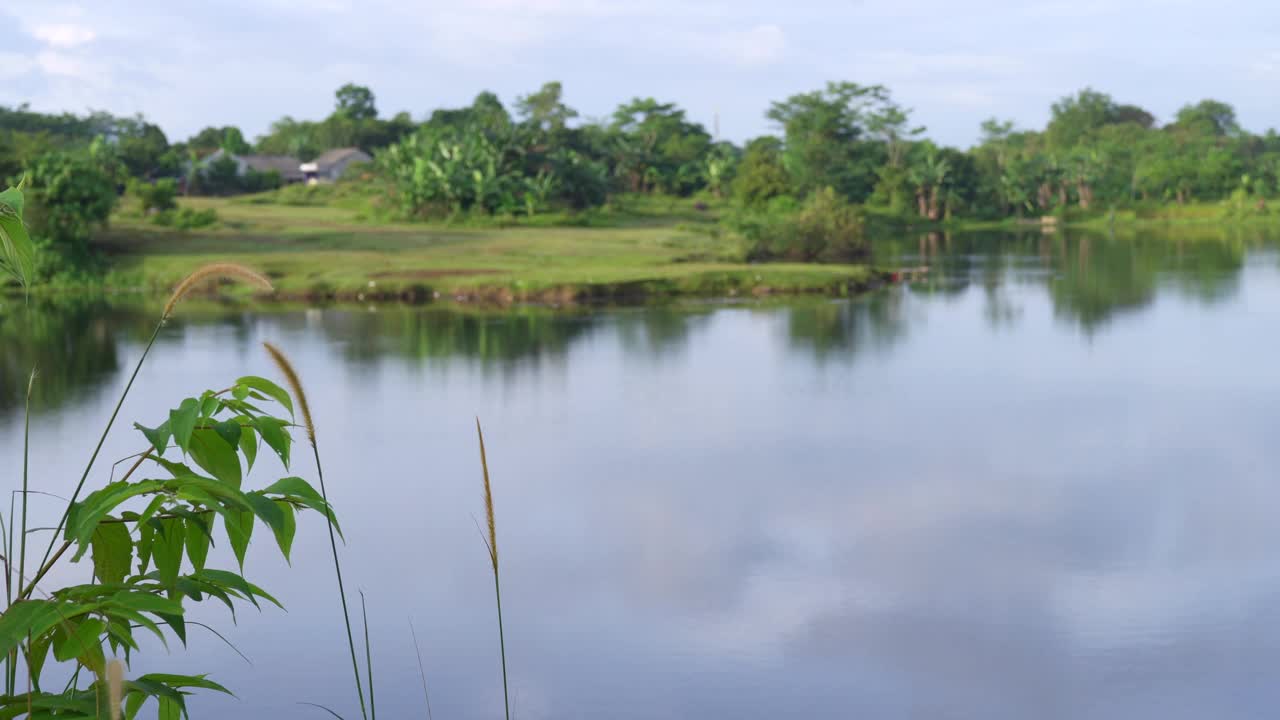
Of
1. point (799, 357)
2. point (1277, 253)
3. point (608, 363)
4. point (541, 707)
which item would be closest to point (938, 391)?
point (799, 357)

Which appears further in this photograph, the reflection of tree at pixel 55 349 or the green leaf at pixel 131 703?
the reflection of tree at pixel 55 349

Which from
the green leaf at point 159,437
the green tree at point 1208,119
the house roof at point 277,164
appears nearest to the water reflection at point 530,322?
the green leaf at point 159,437

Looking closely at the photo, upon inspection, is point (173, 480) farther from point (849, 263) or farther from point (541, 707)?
point (849, 263)

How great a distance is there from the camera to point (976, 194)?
231 ft

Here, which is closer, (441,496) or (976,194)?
(441,496)

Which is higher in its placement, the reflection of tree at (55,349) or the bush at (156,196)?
the bush at (156,196)

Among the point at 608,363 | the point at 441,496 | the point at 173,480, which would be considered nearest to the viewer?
the point at 173,480

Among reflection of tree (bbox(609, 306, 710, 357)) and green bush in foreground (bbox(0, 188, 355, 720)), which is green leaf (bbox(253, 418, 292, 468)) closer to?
green bush in foreground (bbox(0, 188, 355, 720))

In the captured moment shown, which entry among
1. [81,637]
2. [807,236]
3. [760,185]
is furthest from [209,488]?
[760,185]

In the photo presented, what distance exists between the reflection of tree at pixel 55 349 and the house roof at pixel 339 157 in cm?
5513

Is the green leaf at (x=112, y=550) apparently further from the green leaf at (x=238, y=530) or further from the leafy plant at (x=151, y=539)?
the green leaf at (x=238, y=530)

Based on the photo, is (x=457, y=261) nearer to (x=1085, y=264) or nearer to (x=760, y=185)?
(x=1085, y=264)

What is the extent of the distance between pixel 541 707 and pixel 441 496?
16.3ft

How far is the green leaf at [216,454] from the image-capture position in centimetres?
258
